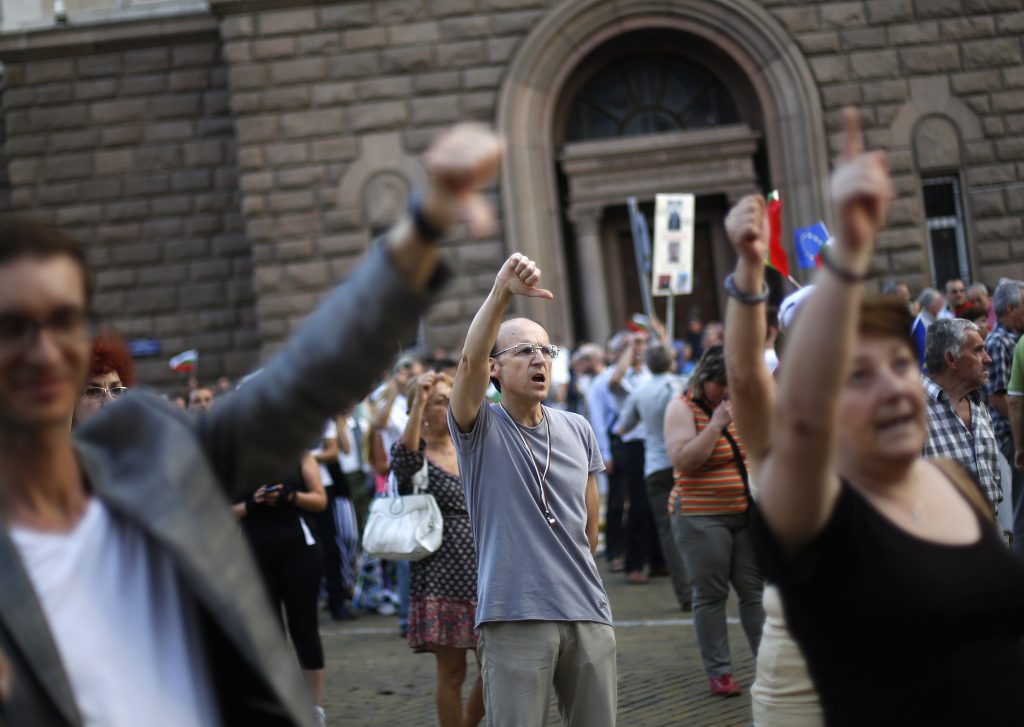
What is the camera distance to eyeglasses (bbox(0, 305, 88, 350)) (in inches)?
72.6

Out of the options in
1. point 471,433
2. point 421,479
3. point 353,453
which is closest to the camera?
point 471,433

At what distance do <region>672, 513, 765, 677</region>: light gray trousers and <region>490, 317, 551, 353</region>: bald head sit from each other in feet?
7.65

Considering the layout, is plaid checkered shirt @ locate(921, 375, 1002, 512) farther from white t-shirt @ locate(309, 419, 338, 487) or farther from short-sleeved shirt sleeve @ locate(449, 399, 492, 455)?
white t-shirt @ locate(309, 419, 338, 487)

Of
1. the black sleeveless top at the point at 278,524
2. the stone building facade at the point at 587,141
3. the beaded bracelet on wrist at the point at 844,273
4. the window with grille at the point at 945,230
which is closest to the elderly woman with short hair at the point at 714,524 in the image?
the black sleeveless top at the point at 278,524

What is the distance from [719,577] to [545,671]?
2.65 m

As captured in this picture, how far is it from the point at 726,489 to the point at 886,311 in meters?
4.48

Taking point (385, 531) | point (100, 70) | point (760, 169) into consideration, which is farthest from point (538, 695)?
point (100, 70)

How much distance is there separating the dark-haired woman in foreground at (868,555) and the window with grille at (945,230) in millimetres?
15331

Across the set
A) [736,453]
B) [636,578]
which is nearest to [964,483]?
[736,453]

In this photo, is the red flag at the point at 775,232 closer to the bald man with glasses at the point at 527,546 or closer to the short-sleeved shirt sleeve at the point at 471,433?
the bald man with glasses at the point at 527,546

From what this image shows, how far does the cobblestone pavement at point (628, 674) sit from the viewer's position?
6.68 meters

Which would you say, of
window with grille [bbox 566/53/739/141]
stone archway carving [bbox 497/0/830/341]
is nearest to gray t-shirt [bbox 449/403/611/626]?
stone archway carving [bbox 497/0/830/341]

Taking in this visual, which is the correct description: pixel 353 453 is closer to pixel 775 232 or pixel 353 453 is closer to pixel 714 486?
pixel 714 486

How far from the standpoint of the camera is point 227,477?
2076mm
